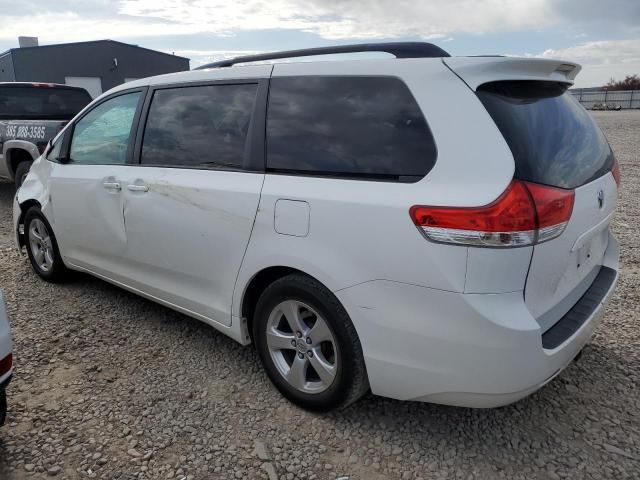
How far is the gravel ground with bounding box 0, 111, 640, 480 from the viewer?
230 cm

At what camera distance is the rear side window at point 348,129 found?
2154mm

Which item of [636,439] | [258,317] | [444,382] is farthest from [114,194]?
[636,439]

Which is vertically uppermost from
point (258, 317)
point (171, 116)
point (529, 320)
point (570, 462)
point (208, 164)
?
point (171, 116)

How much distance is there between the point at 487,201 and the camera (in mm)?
1938

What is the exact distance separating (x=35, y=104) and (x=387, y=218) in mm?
7477

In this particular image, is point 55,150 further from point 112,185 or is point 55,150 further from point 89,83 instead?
point 89,83

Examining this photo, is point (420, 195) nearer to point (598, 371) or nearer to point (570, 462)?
point (570, 462)

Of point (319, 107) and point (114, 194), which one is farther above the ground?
point (319, 107)

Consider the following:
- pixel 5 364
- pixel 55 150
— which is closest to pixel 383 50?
pixel 5 364

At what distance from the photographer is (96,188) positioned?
356cm

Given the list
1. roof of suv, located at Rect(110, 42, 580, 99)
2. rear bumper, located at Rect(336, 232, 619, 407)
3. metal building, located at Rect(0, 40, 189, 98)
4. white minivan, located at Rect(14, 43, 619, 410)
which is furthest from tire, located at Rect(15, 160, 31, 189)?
metal building, located at Rect(0, 40, 189, 98)

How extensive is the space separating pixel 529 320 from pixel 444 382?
0.42 m

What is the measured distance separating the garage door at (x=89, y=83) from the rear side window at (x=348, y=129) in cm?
2511

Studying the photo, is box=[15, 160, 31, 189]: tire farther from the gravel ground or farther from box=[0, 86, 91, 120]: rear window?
the gravel ground
